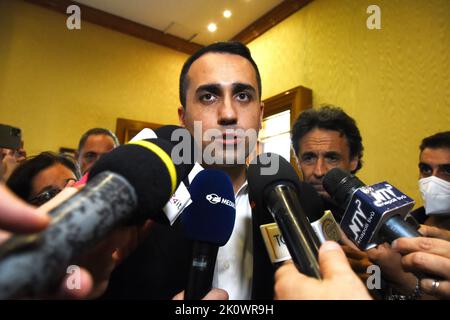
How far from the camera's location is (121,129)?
11.4ft

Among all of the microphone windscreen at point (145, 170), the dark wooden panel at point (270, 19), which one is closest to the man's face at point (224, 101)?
the microphone windscreen at point (145, 170)

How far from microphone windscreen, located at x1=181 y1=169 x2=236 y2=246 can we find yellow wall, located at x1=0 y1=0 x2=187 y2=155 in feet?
9.62

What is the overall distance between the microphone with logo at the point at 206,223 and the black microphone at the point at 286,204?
0.08 m

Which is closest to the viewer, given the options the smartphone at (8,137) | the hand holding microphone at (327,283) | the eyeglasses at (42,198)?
the hand holding microphone at (327,283)

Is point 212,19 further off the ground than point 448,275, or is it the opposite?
point 212,19

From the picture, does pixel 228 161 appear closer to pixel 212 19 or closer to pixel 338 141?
pixel 338 141

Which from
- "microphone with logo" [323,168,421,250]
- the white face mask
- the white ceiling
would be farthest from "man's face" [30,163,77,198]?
the white ceiling

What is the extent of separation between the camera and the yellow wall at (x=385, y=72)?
79.0 inches

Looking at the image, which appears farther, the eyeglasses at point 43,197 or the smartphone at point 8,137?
the smartphone at point 8,137

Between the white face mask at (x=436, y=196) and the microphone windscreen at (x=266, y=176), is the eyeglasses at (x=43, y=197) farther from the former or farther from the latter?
the white face mask at (x=436, y=196)

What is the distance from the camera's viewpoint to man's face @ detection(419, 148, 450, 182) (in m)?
1.63

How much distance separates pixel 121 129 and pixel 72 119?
1.61 feet

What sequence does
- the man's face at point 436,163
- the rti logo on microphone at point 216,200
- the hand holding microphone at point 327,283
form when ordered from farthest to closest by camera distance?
the man's face at point 436,163, the rti logo on microphone at point 216,200, the hand holding microphone at point 327,283

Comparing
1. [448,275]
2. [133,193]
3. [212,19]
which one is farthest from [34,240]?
[212,19]
